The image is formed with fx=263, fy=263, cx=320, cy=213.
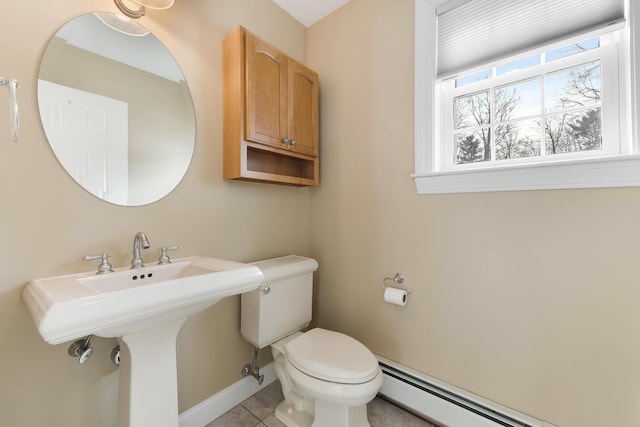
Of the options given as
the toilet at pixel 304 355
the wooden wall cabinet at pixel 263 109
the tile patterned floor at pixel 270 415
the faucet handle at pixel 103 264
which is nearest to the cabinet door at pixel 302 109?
the wooden wall cabinet at pixel 263 109

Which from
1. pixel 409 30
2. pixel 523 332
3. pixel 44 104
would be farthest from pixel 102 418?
pixel 409 30

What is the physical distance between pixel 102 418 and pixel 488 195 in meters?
1.90

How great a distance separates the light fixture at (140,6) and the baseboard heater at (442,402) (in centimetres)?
207

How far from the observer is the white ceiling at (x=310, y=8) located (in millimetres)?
1711

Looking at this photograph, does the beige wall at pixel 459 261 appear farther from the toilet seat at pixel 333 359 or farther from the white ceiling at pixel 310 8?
the toilet seat at pixel 333 359

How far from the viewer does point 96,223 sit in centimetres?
105

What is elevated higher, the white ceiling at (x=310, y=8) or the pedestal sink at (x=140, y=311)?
the white ceiling at (x=310, y=8)

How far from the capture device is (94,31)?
3.46ft

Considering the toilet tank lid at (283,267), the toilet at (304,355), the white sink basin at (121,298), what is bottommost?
the toilet at (304,355)

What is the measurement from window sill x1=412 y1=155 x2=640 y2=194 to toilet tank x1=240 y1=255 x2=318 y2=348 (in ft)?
2.83

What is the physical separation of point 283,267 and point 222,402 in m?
0.79

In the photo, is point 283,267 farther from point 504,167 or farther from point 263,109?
point 504,167

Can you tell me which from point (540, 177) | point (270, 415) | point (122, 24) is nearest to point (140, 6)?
point (122, 24)

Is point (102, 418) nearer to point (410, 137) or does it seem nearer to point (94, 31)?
point (94, 31)
